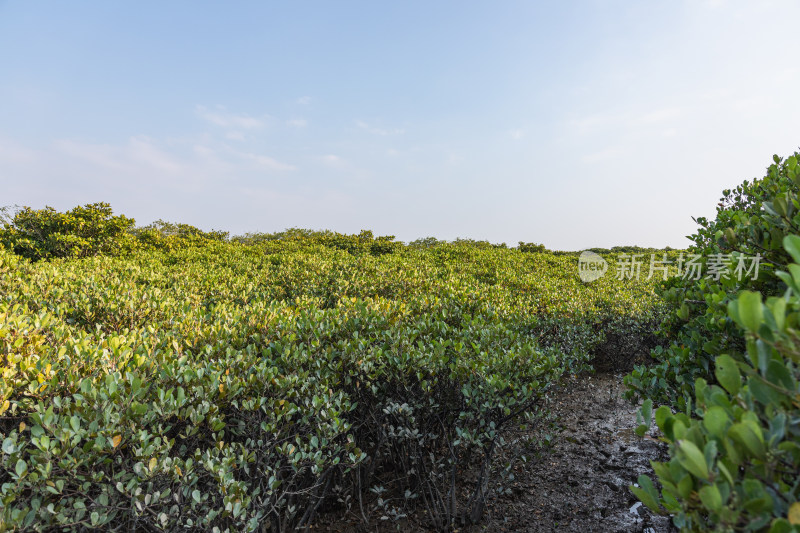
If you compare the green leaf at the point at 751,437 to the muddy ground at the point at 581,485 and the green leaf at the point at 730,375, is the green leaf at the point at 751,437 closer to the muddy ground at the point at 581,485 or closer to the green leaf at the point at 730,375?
the green leaf at the point at 730,375

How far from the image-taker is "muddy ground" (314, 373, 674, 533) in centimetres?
380

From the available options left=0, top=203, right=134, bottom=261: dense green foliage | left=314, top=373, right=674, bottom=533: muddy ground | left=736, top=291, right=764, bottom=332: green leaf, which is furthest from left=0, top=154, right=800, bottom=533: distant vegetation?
left=0, top=203, right=134, bottom=261: dense green foliage

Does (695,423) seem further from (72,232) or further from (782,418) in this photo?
(72,232)

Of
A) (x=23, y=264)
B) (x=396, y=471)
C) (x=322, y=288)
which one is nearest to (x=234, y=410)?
(x=396, y=471)

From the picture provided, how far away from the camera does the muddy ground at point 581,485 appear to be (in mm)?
3803

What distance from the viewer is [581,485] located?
450 centimetres

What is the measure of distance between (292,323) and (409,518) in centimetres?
229

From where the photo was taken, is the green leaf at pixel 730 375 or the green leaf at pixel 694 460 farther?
the green leaf at pixel 730 375

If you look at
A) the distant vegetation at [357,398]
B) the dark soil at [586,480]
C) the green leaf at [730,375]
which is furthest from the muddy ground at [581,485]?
the green leaf at [730,375]

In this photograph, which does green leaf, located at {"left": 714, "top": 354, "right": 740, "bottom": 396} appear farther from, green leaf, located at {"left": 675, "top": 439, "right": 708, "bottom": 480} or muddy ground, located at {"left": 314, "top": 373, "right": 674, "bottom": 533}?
muddy ground, located at {"left": 314, "top": 373, "right": 674, "bottom": 533}

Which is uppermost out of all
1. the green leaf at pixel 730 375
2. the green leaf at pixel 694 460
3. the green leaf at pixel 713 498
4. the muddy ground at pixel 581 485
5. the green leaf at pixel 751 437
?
the green leaf at pixel 730 375

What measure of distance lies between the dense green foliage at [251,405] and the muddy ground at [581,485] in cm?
27

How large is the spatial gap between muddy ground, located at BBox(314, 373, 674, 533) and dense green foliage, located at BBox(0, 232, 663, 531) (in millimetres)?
269

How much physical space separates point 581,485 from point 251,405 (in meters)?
3.89
